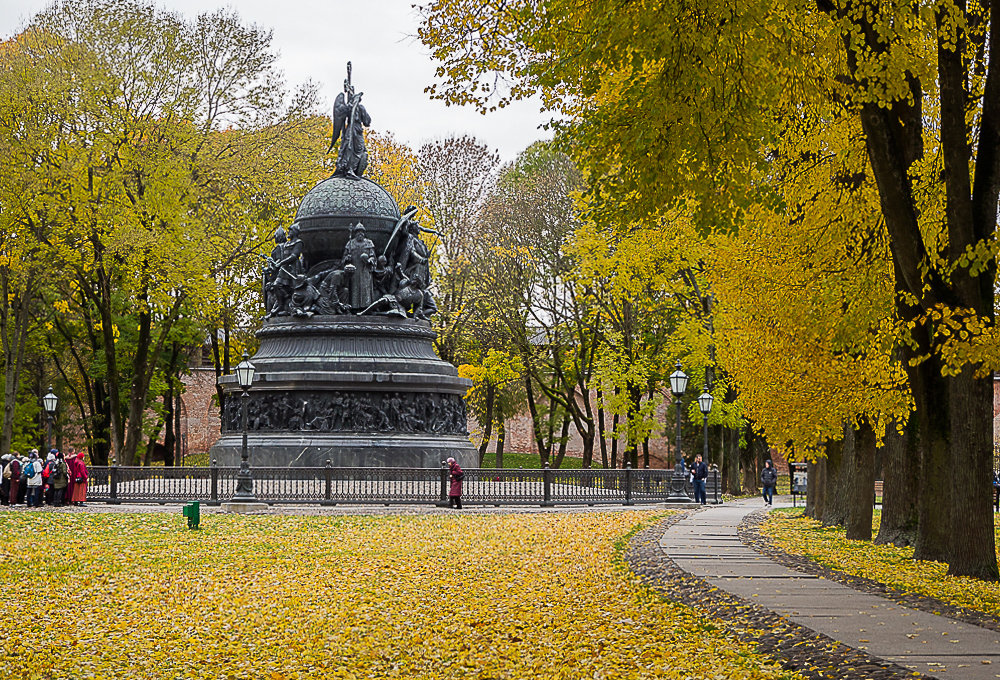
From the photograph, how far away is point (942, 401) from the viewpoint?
1365cm

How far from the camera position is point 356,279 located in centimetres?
3612

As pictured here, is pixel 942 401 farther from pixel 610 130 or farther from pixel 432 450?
pixel 432 450

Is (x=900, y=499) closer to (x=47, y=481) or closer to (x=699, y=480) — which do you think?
(x=699, y=480)

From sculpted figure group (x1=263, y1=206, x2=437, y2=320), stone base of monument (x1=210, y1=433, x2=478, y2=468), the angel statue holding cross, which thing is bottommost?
stone base of monument (x1=210, y1=433, x2=478, y2=468)

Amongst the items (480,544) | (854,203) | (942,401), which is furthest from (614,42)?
(480,544)

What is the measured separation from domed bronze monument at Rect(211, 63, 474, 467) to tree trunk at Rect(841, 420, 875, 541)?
50.6 feet

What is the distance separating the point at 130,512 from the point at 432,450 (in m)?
9.71

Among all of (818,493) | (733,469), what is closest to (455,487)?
(818,493)

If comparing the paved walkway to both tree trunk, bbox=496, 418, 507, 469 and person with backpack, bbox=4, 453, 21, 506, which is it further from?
tree trunk, bbox=496, 418, 507, 469

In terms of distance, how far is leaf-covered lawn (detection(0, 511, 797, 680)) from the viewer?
874cm

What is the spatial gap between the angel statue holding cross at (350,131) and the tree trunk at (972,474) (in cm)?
2805

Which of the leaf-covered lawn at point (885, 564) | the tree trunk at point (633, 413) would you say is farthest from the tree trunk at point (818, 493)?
the tree trunk at point (633, 413)

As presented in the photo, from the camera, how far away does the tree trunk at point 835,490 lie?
75.4 feet

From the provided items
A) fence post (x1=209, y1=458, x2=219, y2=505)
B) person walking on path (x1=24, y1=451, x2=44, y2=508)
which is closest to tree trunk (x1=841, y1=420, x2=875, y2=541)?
fence post (x1=209, y1=458, x2=219, y2=505)
